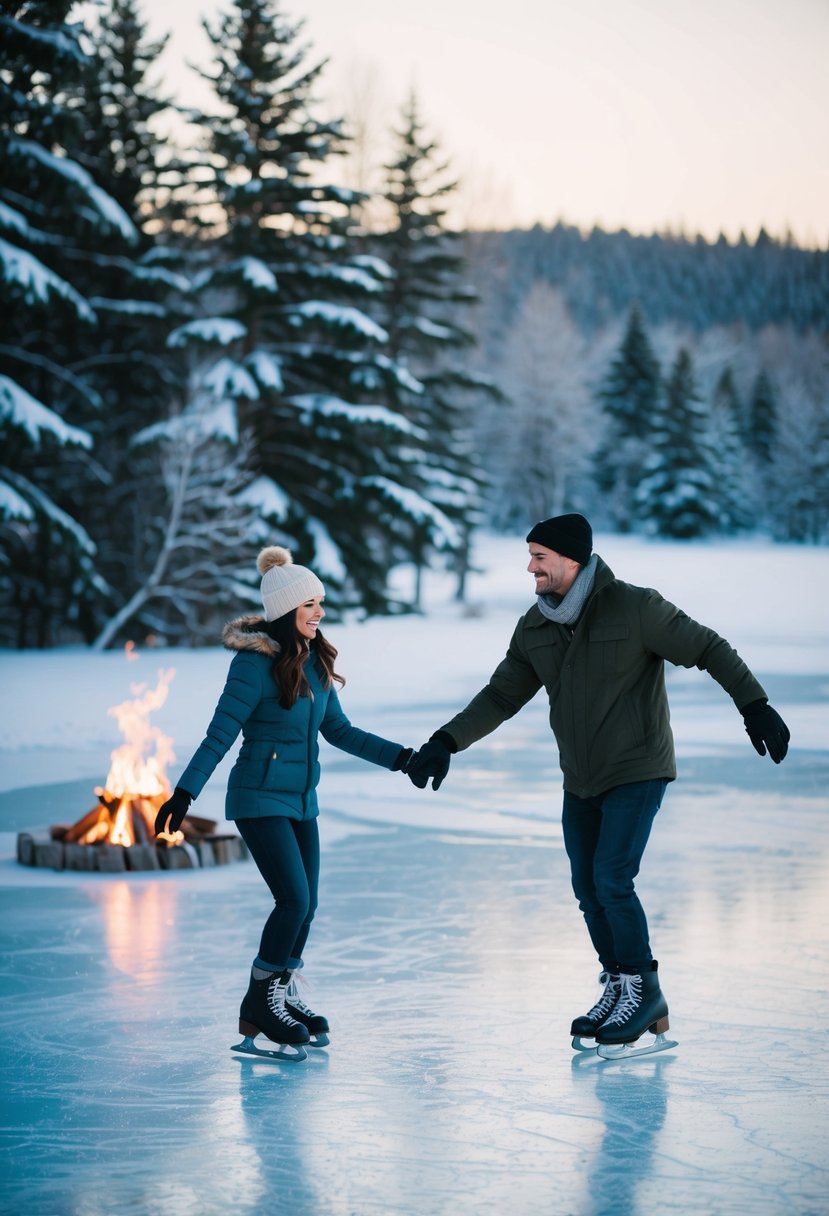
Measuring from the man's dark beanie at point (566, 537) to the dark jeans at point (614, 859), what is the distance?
81cm

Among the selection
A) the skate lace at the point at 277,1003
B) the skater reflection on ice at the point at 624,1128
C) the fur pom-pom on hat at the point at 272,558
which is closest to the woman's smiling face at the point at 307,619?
the fur pom-pom on hat at the point at 272,558

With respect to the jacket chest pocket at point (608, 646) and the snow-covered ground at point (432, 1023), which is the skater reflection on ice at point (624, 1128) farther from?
the jacket chest pocket at point (608, 646)

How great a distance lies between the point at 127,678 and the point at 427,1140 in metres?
18.1

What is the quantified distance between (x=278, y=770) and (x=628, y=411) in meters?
76.0

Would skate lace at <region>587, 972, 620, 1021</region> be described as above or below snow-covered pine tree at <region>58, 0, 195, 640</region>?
below

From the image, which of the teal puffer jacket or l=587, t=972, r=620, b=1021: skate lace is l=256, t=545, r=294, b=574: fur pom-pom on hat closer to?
the teal puffer jacket

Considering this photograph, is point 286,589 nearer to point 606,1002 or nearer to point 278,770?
point 278,770

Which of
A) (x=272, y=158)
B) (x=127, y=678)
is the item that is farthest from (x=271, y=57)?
(x=127, y=678)

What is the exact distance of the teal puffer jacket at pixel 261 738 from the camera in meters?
5.11

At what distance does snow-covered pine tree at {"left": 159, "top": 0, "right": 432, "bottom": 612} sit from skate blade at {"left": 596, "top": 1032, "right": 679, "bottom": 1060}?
76.7ft

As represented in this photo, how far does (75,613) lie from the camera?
96.7 ft

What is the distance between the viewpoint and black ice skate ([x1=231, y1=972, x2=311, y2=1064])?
521 centimetres

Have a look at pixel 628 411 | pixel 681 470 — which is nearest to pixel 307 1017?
pixel 681 470

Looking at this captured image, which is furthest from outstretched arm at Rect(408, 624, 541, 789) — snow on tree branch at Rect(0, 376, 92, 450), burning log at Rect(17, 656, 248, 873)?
snow on tree branch at Rect(0, 376, 92, 450)
